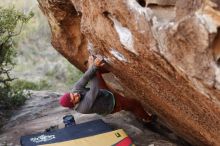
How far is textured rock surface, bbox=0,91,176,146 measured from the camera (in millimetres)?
9092

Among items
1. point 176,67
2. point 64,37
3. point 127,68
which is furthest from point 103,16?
point 64,37

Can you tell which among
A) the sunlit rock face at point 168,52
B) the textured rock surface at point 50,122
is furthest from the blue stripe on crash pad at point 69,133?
the sunlit rock face at point 168,52

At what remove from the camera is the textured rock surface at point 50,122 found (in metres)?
9.09

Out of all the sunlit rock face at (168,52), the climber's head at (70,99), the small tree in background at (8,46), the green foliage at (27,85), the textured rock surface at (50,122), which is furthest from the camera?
the green foliage at (27,85)

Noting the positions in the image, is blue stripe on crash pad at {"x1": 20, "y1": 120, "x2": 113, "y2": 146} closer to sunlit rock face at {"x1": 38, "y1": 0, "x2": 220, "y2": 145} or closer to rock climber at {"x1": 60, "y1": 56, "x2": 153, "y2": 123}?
rock climber at {"x1": 60, "y1": 56, "x2": 153, "y2": 123}

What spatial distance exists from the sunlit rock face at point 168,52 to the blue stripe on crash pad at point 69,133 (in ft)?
3.27

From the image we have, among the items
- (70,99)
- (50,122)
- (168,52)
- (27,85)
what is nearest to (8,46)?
(50,122)

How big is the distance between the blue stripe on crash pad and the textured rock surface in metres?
0.55

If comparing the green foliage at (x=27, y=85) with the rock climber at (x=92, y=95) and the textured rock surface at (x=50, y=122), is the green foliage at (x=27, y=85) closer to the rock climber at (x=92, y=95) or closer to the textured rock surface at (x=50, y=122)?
the textured rock surface at (x=50, y=122)

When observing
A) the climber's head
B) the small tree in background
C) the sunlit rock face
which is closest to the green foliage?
the small tree in background

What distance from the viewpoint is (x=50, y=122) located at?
1023 cm

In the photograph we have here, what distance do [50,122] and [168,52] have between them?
17.2 ft

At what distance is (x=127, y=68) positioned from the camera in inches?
293

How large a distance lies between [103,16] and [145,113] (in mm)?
3293
